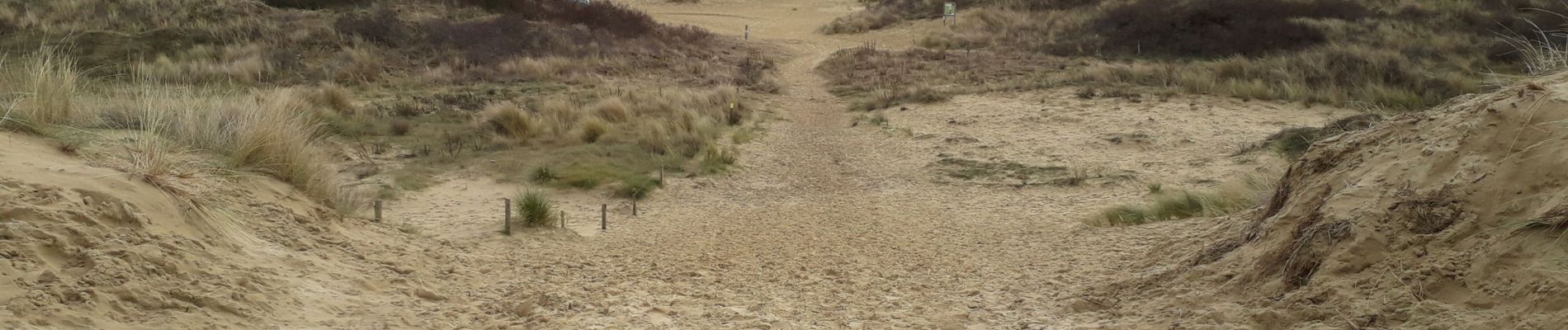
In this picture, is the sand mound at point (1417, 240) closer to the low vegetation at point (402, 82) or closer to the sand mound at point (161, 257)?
the sand mound at point (161, 257)

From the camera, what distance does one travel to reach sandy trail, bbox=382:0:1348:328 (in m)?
6.26

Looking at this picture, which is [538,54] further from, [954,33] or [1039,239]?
[1039,239]

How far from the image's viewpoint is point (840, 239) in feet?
28.8

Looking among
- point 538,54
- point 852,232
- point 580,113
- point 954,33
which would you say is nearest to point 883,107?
point 580,113

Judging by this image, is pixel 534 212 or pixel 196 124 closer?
pixel 196 124

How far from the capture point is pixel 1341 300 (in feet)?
15.3

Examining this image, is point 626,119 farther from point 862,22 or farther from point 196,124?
point 862,22

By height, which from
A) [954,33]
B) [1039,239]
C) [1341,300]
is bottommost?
[954,33]

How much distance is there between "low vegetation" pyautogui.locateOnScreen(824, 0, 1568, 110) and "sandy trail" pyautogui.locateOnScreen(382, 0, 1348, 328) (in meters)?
2.41

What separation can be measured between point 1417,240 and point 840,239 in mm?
4639

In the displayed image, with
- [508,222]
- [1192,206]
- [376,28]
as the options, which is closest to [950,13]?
[376,28]

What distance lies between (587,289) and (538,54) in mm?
16634

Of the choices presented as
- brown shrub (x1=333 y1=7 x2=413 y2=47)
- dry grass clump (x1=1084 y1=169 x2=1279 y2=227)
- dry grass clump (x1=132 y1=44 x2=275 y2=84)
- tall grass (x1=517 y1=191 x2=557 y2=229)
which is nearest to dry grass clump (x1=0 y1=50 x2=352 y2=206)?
tall grass (x1=517 y1=191 x2=557 y2=229)

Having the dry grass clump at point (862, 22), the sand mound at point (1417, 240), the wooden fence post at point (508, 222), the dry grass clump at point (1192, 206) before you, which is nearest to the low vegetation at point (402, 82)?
the wooden fence post at point (508, 222)
